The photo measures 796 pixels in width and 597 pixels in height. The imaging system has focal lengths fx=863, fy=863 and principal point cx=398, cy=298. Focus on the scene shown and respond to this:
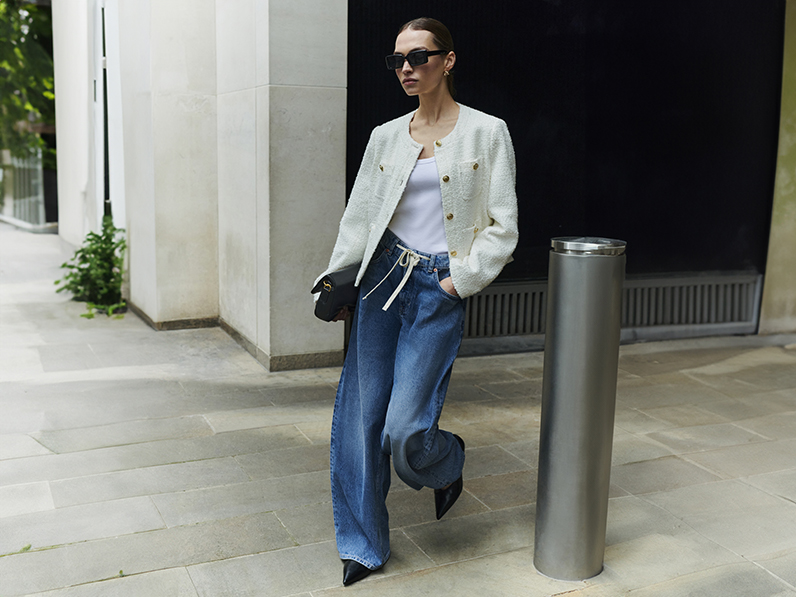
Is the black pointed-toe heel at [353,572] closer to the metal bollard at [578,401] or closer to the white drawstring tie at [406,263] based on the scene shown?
the metal bollard at [578,401]

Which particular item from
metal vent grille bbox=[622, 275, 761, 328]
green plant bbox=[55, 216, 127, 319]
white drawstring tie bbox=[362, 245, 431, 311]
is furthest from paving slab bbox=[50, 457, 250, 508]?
metal vent grille bbox=[622, 275, 761, 328]

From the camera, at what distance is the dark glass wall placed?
20.4 feet

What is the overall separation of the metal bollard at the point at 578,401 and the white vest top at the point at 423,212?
41 centimetres

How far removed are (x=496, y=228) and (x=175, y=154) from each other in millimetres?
4477

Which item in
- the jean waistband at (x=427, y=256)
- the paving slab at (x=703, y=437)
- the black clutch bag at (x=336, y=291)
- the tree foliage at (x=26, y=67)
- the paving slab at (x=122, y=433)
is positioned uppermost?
the tree foliage at (x=26, y=67)

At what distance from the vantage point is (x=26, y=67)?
666 inches

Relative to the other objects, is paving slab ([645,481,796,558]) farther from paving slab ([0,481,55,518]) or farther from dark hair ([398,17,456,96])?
paving slab ([0,481,55,518])

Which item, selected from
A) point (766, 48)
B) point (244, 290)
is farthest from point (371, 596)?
point (766, 48)

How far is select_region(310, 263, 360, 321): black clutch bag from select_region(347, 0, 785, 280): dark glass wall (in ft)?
9.94

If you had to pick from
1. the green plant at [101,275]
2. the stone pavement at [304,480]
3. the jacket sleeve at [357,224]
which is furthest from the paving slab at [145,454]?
the green plant at [101,275]

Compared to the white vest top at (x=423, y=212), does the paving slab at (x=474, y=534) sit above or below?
below

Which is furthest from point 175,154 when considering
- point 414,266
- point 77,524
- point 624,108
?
point 414,266

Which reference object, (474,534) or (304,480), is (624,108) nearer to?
(304,480)

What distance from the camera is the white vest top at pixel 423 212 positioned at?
3.02m
